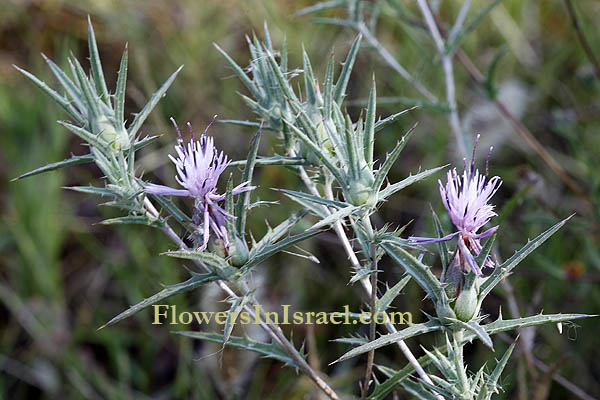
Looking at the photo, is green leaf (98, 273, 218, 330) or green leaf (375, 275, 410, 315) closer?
green leaf (98, 273, 218, 330)

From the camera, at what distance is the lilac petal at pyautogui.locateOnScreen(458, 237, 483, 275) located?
3.15 feet

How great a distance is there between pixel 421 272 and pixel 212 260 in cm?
38

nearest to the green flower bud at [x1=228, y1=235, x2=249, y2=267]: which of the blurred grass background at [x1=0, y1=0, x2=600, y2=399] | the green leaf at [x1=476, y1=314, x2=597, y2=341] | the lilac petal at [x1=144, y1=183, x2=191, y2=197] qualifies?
the lilac petal at [x1=144, y1=183, x2=191, y2=197]

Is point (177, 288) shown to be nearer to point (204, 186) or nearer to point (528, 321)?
point (204, 186)

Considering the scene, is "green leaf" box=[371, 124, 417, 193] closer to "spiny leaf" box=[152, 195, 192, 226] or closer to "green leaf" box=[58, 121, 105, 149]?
"spiny leaf" box=[152, 195, 192, 226]

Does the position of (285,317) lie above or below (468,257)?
below

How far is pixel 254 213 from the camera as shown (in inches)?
116

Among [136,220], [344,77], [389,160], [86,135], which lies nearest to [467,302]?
[389,160]

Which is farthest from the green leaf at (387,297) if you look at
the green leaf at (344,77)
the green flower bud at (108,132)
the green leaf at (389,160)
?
the green flower bud at (108,132)

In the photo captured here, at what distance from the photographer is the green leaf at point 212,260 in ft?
3.24

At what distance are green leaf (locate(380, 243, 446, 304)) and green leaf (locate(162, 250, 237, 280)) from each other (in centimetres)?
30

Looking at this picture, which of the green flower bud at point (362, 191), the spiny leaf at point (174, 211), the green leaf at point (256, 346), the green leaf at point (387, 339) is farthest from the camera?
the green leaf at point (256, 346)

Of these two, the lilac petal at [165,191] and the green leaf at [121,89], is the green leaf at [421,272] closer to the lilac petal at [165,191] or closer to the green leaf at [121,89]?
the lilac petal at [165,191]

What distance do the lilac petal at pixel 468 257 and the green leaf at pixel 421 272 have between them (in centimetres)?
7
